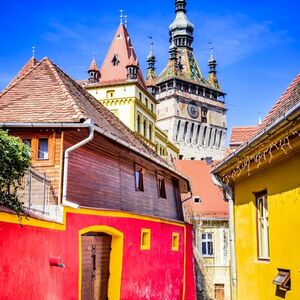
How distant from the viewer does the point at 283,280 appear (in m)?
7.50

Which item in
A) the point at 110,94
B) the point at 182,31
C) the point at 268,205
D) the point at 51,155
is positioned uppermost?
the point at 182,31

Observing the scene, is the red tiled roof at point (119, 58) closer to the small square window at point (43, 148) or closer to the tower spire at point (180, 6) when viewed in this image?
the small square window at point (43, 148)

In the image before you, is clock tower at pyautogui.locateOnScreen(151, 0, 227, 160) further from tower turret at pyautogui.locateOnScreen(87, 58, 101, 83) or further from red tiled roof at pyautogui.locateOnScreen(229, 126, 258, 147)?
red tiled roof at pyautogui.locateOnScreen(229, 126, 258, 147)

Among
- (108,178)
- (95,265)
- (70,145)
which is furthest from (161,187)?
(70,145)

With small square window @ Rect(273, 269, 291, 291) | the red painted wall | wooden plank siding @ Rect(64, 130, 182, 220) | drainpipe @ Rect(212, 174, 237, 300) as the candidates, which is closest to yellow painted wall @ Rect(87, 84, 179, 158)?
the red painted wall

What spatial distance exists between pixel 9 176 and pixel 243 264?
4.64 metres

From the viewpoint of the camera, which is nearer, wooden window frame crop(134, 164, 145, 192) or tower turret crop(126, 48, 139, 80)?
wooden window frame crop(134, 164, 145, 192)

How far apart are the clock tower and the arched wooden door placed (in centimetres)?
6897

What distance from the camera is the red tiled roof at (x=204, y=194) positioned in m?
35.4

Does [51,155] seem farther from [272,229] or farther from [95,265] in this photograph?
[272,229]

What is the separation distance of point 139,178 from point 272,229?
10.1 m

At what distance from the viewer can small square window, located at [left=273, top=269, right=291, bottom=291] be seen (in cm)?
747

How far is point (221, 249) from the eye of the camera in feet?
115

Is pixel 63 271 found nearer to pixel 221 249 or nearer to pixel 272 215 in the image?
pixel 272 215
